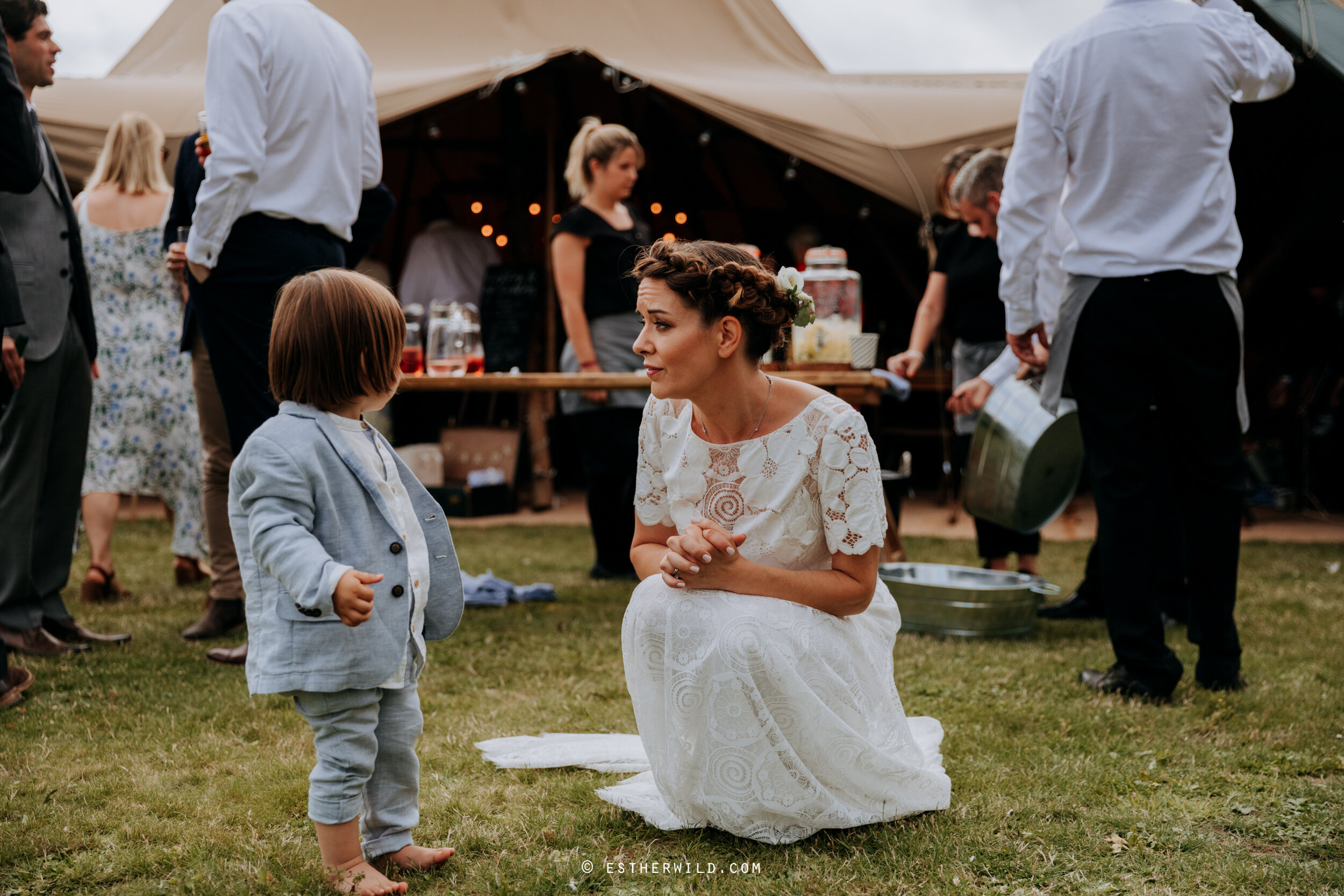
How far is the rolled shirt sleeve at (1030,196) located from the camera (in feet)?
9.72

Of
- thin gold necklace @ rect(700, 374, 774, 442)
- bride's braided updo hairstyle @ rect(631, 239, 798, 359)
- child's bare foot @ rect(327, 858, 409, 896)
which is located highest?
bride's braided updo hairstyle @ rect(631, 239, 798, 359)

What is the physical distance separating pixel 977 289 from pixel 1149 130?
1.50 meters

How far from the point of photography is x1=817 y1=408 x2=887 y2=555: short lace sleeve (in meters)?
2.00

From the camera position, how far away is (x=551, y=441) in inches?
343

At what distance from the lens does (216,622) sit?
11.8 feet

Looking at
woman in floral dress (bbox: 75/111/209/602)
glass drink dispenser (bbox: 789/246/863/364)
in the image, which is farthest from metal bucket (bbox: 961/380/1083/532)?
woman in floral dress (bbox: 75/111/209/602)

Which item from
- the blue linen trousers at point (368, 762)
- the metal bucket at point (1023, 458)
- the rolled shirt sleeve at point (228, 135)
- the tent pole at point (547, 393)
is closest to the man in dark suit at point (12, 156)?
the rolled shirt sleeve at point (228, 135)

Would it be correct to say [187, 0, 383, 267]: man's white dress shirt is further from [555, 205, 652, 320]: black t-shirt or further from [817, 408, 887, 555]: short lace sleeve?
[817, 408, 887, 555]: short lace sleeve

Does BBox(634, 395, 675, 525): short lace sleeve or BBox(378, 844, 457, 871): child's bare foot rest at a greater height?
BBox(634, 395, 675, 525): short lace sleeve

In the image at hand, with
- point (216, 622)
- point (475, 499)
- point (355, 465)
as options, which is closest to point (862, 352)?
point (216, 622)

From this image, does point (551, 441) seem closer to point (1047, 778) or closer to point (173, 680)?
point (173, 680)

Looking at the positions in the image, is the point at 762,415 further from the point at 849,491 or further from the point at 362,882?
the point at 362,882

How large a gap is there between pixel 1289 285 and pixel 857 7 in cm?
1326

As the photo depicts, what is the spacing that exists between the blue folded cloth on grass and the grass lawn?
2.11 ft
